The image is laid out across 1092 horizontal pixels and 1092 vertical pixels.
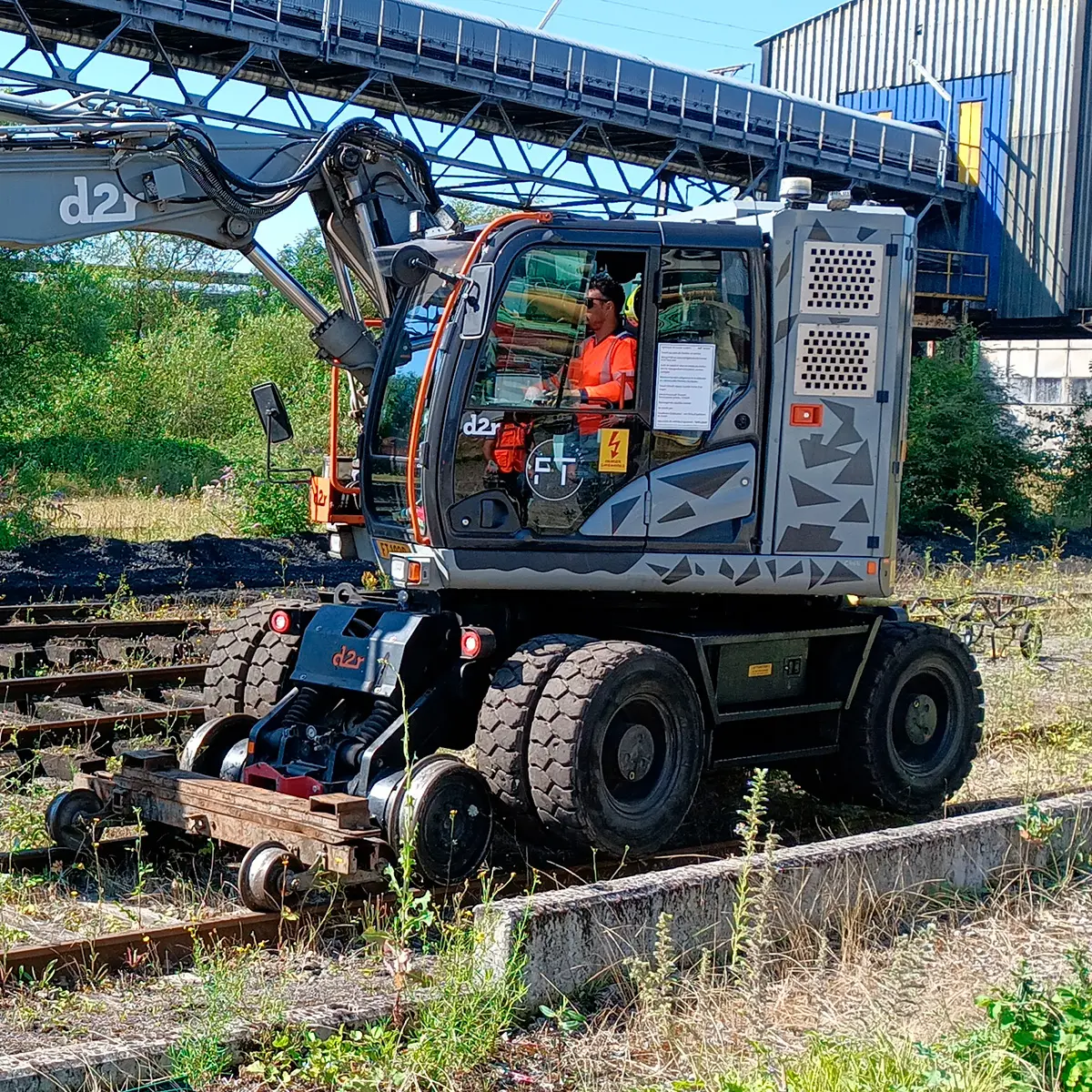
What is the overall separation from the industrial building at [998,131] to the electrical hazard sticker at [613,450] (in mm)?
25268

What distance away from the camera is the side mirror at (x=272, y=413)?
7.67 metres

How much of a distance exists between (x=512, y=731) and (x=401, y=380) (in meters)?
2.03

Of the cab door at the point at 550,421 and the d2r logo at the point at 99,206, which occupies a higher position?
the d2r logo at the point at 99,206

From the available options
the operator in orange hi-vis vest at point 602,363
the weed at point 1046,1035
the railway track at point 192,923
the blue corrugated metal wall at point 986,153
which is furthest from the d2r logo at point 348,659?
the blue corrugated metal wall at point 986,153

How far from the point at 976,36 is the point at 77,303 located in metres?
21.0

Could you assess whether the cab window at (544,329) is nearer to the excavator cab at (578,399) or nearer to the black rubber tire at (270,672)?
the excavator cab at (578,399)

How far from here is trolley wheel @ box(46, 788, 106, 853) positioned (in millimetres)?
6645

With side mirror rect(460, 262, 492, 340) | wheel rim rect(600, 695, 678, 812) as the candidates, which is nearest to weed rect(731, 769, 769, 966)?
wheel rim rect(600, 695, 678, 812)

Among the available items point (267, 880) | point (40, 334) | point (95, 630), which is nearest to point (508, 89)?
point (40, 334)

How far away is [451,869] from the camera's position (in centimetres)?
627

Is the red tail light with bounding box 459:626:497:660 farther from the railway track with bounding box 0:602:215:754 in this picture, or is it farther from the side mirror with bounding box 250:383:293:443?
the railway track with bounding box 0:602:215:754

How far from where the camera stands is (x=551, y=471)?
6980 mm

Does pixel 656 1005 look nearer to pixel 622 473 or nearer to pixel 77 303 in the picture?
pixel 622 473

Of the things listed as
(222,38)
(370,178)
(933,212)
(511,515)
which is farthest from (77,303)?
(511,515)
